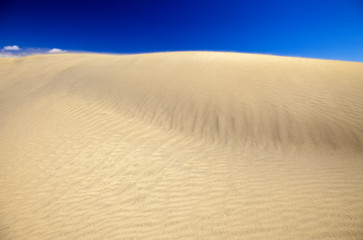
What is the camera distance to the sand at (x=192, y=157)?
2.78m

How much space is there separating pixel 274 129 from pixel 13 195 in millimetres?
6949

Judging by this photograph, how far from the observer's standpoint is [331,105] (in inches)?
233

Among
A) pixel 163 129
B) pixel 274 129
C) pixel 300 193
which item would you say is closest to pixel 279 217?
pixel 300 193

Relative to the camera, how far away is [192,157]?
4.36m

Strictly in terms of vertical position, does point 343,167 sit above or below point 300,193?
above

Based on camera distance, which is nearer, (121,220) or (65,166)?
(121,220)

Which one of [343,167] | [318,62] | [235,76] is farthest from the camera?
[318,62]

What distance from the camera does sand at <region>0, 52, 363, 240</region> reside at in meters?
2.78

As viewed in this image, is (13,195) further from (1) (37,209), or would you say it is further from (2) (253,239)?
(2) (253,239)

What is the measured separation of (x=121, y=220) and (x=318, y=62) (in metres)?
12.1

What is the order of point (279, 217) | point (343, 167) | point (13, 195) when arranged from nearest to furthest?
point (279, 217) < point (13, 195) < point (343, 167)

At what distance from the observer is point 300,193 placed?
3.15 m

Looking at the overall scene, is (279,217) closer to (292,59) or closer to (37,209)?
(37,209)

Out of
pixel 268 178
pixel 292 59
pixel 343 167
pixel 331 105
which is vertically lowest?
pixel 268 178
